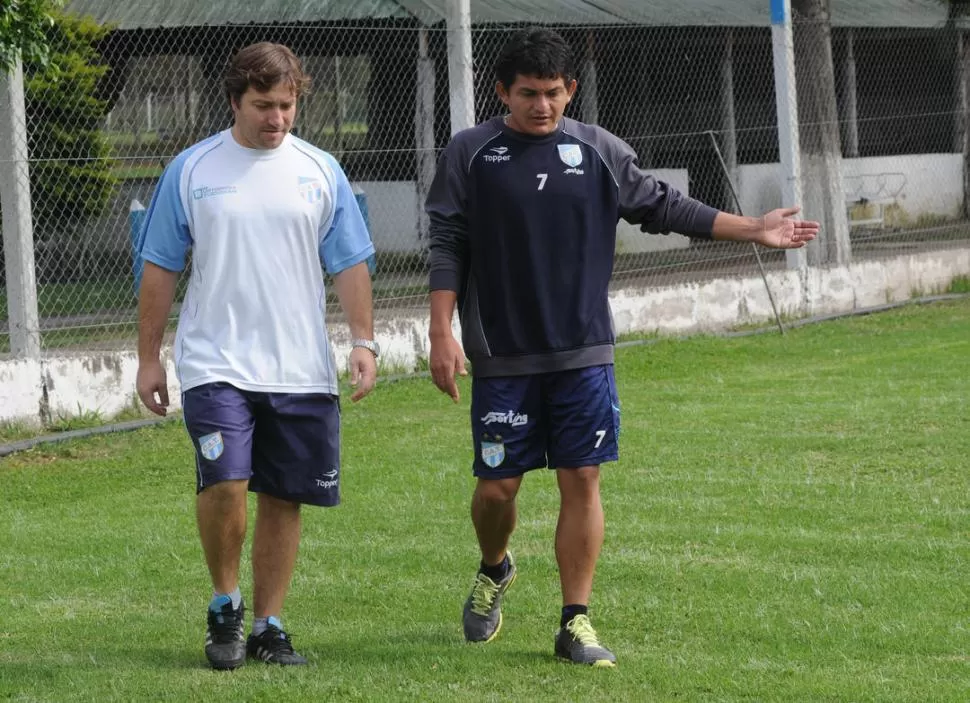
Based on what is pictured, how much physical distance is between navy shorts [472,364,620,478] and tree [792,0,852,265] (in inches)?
438

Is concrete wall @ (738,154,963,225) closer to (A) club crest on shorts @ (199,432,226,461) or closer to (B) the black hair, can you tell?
(B) the black hair

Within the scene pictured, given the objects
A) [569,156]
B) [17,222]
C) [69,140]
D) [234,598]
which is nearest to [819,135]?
[69,140]

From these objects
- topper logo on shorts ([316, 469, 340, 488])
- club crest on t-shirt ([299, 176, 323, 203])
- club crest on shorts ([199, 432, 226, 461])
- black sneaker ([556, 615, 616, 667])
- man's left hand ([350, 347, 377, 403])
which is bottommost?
black sneaker ([556, 615, 616, 667])

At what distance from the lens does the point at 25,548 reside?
270 inches

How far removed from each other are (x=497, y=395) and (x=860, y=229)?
17.1 m

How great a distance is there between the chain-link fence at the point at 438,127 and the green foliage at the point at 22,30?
887mm

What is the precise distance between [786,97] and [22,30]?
26.3ft

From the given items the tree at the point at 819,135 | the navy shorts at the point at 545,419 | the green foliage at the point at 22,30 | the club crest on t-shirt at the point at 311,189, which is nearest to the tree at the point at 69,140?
the green foliage at the point at 22,30

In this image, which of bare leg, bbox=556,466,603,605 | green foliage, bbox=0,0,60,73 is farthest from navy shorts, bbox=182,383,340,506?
green foliage, bbox=0,0,60,73

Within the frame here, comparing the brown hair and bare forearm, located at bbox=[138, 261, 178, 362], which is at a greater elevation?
the brown hair

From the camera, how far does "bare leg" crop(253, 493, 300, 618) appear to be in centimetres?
510

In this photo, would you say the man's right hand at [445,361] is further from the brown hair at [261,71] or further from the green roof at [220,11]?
the green roof at [220,11]

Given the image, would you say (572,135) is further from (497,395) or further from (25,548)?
(25,548)

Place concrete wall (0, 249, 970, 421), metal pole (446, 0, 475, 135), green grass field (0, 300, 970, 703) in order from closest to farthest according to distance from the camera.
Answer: green grass field (0, 300, 970, 703)
concrete wall (0, 249, 970, 421)
metal pole (446, 0, 475, 135)
